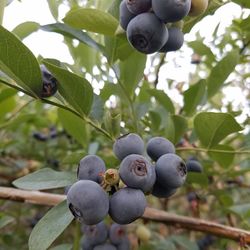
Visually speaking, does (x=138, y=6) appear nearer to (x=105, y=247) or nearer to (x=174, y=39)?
(x=174, y=39)

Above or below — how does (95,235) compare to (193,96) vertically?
below

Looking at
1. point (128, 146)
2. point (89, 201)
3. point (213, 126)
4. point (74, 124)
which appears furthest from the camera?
point (74, 124)

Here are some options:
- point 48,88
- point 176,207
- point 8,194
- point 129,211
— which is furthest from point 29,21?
point 176,207

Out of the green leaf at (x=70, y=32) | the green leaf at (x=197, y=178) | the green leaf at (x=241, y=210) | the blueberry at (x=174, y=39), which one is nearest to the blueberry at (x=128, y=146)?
the blueberry at (x=174, y=39)

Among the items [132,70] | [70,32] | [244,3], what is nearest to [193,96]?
[132,70]

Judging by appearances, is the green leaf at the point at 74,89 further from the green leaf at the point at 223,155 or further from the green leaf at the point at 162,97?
the green leaf at the point at 223,155

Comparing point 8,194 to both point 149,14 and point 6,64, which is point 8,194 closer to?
point 6,64

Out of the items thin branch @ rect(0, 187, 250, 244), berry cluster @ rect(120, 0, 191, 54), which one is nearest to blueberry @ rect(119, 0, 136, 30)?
berry cluster @ rect(120, 0, 191, 54)
